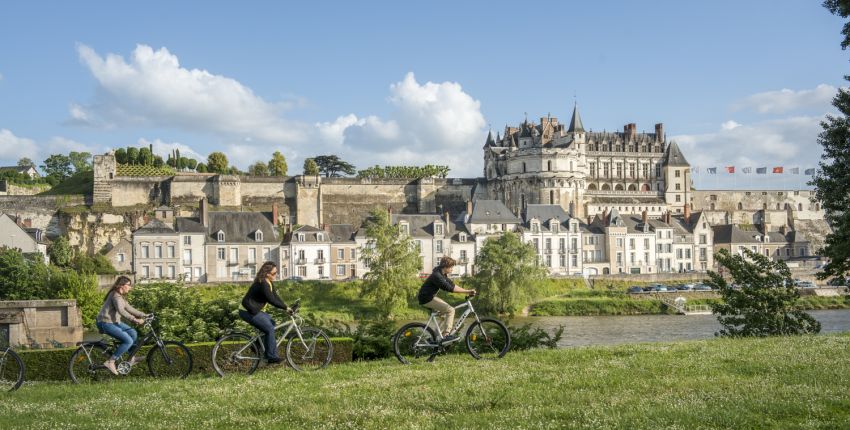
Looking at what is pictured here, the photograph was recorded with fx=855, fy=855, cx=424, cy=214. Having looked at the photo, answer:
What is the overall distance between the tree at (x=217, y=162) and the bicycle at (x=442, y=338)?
7534cm

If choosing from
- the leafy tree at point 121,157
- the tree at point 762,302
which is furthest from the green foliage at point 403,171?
the tree at point 762,302

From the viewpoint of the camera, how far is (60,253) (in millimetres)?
59094

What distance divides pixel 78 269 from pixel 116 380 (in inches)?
1874

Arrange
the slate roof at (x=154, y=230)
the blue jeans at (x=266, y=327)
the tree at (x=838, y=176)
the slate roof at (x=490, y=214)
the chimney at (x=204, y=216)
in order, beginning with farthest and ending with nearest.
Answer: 1. the slate roof at (x=490, y=214)
2. the chimney at (x=204, y=216)
3. the slate roof at (x=154, y=230)
4. the tree at (x=838, y=176)
5. the blue jeans at (x=266, y=327)

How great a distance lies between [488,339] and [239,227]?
46630 mm

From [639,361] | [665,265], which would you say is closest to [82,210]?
[665,265]

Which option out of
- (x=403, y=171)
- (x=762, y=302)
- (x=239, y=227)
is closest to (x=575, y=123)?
(x=403, y=171)

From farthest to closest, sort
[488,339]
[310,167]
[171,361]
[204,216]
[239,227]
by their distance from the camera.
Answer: [310,167], [239,227], [204,216], [488,339], [171,361]

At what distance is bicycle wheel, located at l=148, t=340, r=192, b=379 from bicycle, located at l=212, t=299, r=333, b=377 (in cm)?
46

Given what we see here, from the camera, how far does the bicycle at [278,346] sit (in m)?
11.1

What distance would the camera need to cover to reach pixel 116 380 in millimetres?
10945

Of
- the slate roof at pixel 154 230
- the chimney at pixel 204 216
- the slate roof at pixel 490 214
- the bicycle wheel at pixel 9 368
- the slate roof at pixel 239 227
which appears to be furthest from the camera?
the slate roof at pixel 490 214

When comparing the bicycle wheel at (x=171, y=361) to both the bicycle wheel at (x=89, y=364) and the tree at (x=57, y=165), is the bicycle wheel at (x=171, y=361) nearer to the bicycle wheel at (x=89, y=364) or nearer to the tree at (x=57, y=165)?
the bicycle wheel at (x=89, y=364)

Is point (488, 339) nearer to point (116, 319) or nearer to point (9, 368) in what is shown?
point (116, 319)
